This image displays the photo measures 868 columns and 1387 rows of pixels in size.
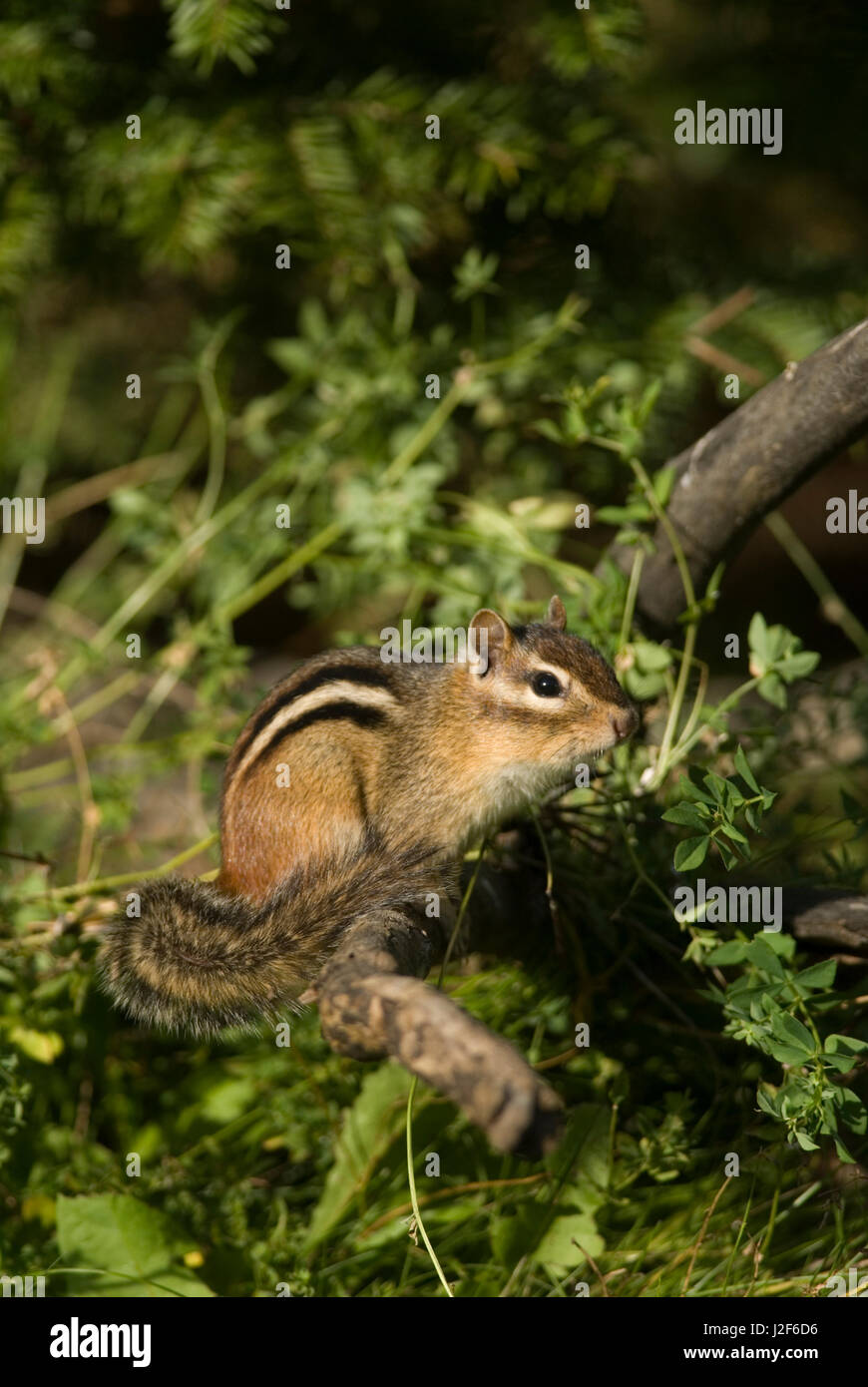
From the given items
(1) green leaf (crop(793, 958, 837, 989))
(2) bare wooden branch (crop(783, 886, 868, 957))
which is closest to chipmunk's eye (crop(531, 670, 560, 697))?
(2) bare wooden branch (crop(783, 886, 868, 957))

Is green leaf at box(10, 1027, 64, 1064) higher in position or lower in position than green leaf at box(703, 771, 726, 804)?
lower

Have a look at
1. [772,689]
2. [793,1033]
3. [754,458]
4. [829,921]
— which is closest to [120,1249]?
[793,1033]

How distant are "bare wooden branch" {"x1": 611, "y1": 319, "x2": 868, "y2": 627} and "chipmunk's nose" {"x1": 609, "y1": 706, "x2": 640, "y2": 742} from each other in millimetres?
410

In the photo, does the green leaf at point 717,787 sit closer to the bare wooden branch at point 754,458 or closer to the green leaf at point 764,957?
the green leaf at point 764,957

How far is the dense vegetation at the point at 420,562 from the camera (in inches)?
74.2

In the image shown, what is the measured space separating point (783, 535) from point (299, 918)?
1.65m

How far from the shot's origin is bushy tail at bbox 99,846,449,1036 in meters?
1.65

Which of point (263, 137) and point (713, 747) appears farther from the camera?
point (263, 137)

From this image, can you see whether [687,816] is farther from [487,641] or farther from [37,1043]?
[37,1043]

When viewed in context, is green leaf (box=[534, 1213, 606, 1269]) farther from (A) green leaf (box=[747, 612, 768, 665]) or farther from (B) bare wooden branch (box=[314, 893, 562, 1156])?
(A) green leaf (box=[747, 612, 768, 665])

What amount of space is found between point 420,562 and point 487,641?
2.13 feet

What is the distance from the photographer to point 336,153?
9.64 ft

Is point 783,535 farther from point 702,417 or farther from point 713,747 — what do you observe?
point 702,417
